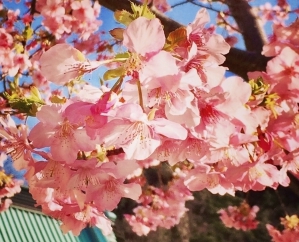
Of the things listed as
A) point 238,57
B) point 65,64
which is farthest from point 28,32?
point 65,64

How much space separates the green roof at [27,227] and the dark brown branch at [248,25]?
257 centimetres

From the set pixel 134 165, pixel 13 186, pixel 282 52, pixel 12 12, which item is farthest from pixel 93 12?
pixel 134 165

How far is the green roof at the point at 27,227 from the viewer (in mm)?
3332

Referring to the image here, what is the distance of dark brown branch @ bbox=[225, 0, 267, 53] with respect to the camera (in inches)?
79.4

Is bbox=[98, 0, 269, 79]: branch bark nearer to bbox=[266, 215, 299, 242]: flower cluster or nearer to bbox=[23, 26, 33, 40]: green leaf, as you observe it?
bbox=[23, 26, 33, 40]: green leaf

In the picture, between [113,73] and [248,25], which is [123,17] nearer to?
[113,73]

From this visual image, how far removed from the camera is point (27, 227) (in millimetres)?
3590

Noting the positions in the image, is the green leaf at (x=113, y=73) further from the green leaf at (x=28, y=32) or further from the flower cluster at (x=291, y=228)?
the flower cluster at (x=291, y=228)

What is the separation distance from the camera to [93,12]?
3.20 metres

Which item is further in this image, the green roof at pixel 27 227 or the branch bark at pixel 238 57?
the green roof at pixel 27 227

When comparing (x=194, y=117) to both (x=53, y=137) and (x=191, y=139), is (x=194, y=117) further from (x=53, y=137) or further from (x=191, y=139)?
(x=53, y=137)

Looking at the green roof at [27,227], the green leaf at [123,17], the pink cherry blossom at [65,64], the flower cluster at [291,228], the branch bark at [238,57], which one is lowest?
the green roof at [27,227]

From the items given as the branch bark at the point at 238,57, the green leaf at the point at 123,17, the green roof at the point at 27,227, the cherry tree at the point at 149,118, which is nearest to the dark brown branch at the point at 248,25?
the branch bark at the point at 238,57

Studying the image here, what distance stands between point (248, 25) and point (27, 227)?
2.74m
